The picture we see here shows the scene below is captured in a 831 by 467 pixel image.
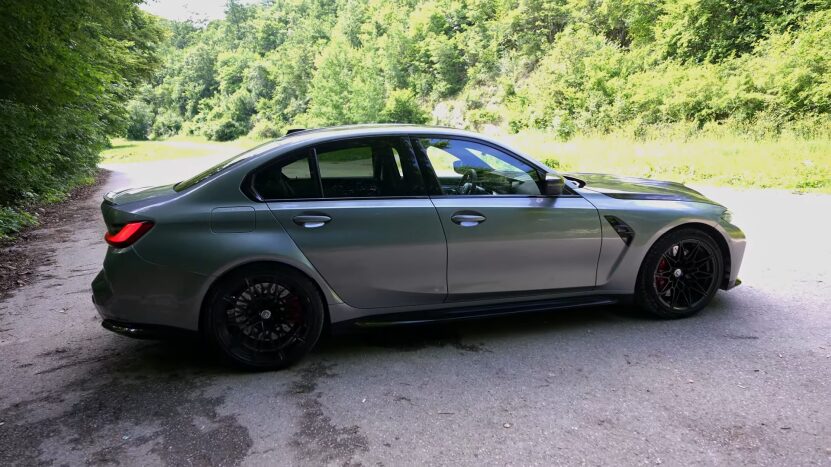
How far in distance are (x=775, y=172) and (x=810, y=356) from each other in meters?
11.1

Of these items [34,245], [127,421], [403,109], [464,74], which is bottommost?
[34,245]

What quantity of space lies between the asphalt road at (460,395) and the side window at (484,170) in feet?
3.49

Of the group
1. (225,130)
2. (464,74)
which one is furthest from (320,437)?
(225,130)

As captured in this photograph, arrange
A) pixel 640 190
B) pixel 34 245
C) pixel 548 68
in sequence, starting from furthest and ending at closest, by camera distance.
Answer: pixel 548 68, pixel 34 245, pixel 640 190

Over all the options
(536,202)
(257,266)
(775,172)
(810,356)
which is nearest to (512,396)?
(536,202)

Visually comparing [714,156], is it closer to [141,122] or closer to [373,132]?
[373,132]

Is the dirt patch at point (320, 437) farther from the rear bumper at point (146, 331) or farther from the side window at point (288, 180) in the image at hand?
the side window at point (288, 180)

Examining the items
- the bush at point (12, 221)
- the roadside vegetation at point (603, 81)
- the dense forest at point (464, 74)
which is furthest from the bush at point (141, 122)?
the bush at point (12, 221)

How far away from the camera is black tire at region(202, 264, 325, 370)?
3.30 m

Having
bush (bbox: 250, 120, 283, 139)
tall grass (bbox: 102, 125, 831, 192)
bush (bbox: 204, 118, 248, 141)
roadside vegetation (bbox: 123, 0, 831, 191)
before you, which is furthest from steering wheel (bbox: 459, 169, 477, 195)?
bush (bbox: 204, 118, 248, 141)

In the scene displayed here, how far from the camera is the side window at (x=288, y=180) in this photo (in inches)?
135

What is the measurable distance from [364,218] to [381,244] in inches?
7.9

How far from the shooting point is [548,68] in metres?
32.3

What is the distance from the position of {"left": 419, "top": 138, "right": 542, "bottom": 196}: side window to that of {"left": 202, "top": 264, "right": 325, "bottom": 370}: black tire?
1314 mm
